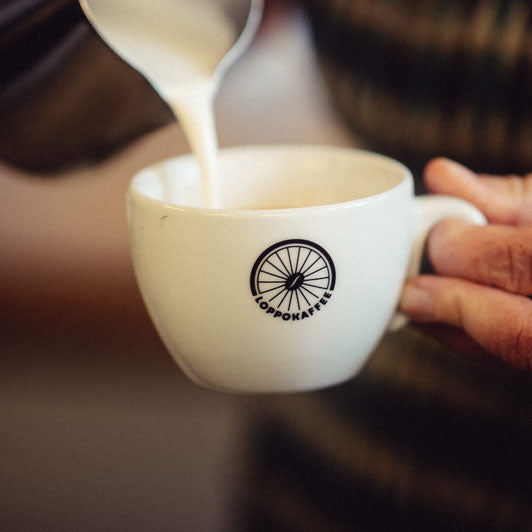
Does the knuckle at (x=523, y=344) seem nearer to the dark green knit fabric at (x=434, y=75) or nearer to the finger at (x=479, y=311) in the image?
the finger at (x=479, y=311)

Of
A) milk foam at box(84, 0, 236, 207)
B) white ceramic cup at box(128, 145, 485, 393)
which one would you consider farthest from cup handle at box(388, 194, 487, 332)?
milk foam at box(84, 0, 236, 207)

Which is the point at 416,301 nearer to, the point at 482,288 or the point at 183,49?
the point at 482,288

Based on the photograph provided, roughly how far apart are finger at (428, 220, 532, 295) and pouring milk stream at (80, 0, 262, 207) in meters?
0.14

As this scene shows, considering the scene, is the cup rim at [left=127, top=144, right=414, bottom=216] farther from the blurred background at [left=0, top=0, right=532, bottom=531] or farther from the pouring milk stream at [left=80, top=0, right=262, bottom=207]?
the blurred background at [left=0, top=0, right=532, bottom=531]

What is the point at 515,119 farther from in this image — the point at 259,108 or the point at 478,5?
the point at 259,108

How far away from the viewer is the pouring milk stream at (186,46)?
1.27 ft

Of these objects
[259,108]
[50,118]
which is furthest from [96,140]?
[259,108]

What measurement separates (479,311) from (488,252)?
38 mm

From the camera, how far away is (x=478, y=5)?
1.74 feet

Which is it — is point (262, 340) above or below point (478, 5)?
below

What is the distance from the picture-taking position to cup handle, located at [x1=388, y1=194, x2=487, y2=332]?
37 cm

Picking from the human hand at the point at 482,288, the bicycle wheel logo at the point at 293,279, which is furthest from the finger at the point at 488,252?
the bicycle wheel logo at the point at 293,279

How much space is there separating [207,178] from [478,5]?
30cm

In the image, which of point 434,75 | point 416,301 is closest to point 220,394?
point 416,301
